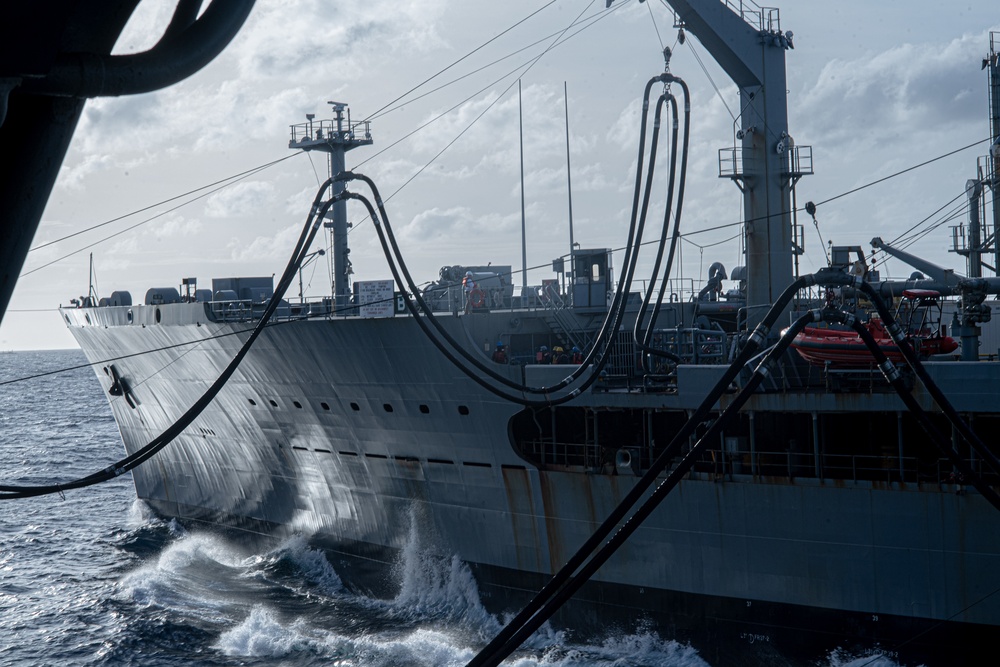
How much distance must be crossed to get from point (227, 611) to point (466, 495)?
6.64 metres

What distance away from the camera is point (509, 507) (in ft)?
57.1

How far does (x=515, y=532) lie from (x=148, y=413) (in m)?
15.0

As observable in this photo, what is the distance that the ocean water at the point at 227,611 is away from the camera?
17016 mm

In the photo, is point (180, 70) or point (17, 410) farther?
point (17, 410)

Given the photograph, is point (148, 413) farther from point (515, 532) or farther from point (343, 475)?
point (515, 532)

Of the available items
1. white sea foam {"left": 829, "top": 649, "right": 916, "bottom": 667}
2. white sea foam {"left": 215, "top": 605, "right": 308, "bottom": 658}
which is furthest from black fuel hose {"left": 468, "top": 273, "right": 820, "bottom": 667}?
white sea foam {"left": 215, "top": 605, "right": 308, "bottom": 658}

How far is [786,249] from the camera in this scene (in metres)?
18.3

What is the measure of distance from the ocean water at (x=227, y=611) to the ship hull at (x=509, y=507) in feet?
2.05

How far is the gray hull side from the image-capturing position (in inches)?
538

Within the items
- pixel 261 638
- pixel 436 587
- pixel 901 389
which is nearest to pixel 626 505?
pixel 901 389

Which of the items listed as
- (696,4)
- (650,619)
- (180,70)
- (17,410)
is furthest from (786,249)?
(17,410)

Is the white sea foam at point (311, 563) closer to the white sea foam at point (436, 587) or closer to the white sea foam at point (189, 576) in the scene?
the white sea foam at point (189, 576)

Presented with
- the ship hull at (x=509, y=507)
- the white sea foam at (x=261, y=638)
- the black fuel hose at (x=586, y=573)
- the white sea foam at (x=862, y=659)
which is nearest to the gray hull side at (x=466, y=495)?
the ship hull at (x=509, y=507)

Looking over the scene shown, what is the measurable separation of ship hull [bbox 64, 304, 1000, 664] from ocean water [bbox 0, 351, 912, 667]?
2.05ft
